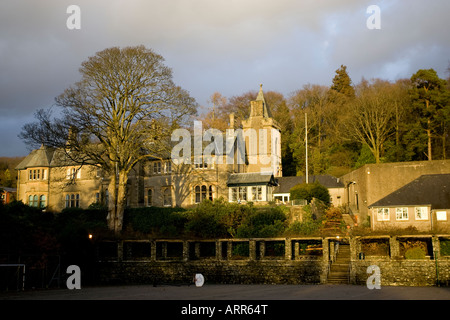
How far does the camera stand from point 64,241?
107 ft

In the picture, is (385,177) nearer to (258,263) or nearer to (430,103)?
(430,103)

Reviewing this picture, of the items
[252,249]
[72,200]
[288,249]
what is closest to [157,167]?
[72,200]

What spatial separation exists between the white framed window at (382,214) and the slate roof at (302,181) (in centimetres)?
1109

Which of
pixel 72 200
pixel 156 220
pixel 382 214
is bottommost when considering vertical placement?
pixel 156 220

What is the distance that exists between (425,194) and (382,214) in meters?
3.30

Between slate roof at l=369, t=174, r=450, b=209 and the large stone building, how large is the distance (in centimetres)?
1102

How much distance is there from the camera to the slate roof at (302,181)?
154 ft

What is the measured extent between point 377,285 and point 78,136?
2203 centimetres

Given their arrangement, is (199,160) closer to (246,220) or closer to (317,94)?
(246,220)

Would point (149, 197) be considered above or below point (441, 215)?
above

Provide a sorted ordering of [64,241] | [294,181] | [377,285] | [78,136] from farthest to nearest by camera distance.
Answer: [294,181] → [78,136] → [64,241] → [377,285]

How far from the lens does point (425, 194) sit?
35.3 meters
